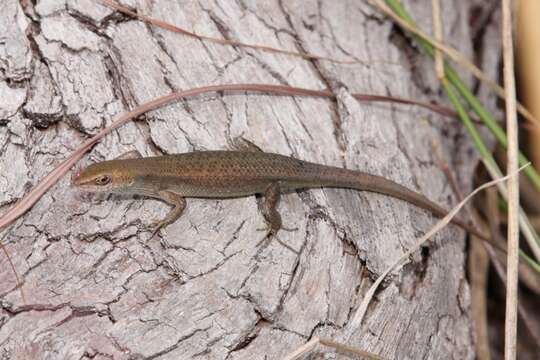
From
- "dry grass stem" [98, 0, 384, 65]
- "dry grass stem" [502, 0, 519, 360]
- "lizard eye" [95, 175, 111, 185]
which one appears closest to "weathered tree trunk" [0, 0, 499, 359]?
"dry grass stem" [98, 0, 384, 65]

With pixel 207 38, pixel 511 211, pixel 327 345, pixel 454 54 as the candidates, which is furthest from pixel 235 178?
pixel 454 54

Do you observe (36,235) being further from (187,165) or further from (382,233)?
(382,233)

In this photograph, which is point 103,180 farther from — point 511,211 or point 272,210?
point 511,211

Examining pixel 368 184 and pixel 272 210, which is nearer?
pixel 272 210

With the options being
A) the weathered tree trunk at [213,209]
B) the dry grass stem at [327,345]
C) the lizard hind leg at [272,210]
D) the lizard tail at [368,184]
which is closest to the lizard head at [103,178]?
the weathered tree trunk at [213,209]

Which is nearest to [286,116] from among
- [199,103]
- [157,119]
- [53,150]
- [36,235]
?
[199,103]

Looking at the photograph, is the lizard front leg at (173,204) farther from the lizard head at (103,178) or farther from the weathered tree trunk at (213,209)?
the lizard head at (103,178)

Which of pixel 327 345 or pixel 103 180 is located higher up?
pixel 103 180
